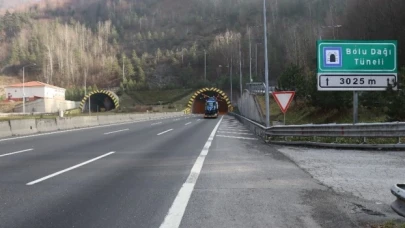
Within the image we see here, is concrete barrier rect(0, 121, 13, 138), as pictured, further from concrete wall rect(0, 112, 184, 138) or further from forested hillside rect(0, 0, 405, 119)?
forested hillside rect(0, 0, 405, 119)

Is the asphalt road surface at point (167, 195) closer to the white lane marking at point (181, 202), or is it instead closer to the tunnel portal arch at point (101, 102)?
the white lane marking at point (181, 202)

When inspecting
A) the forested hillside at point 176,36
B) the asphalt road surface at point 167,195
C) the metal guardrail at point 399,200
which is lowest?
the asphalt road surface at point 167,195

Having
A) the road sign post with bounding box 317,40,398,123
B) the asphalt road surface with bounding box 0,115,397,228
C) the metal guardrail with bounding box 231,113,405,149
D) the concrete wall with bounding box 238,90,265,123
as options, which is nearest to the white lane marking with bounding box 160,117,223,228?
the asphalt road surface with bounding box 0,115,397,228

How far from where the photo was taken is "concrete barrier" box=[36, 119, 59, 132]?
23.1 metres

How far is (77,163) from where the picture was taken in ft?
33.5

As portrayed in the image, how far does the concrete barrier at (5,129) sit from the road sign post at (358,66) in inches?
626

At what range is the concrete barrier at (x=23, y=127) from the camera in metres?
20.3

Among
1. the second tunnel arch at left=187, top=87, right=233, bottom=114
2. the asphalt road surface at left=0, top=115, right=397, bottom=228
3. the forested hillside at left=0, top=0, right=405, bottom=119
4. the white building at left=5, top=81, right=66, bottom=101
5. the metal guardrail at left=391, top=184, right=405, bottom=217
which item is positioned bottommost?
the asphalt road surface at left=0, top=115, right=397, bottom=228

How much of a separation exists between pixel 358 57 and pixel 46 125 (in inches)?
739

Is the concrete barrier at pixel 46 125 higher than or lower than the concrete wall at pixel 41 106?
lower

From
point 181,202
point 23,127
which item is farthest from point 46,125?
point 181,202

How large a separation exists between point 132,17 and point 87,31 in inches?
1311

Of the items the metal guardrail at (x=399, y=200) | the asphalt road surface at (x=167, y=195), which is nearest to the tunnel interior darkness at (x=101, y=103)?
the asphalt road surface at (x=167, y=195)

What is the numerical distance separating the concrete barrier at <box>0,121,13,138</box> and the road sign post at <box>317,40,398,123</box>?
52.1ft
